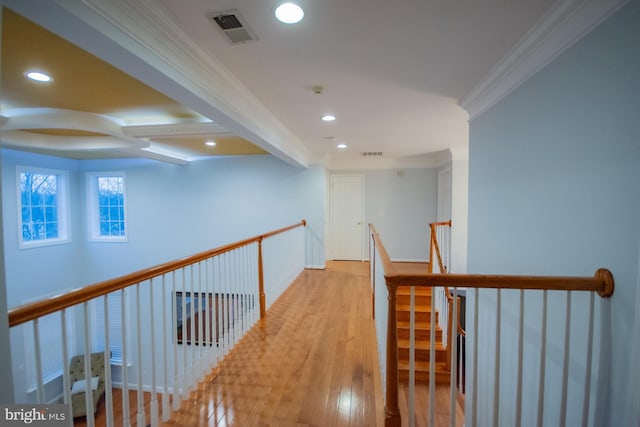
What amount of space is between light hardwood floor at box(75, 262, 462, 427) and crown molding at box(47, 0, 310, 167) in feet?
7.06

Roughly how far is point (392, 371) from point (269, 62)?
7.02 feet

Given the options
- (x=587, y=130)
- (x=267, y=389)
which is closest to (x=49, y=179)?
(x=267, y=389)

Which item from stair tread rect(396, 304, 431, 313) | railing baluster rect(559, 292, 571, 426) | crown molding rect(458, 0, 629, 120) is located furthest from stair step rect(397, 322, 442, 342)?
crown molding rect(458, 0, 629, 120)

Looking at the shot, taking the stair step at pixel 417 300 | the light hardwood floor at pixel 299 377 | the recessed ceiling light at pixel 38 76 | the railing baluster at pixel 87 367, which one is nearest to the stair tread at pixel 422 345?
the stair step at pixel 417 300

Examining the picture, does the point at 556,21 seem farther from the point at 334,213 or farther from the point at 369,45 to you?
the point at 334,213

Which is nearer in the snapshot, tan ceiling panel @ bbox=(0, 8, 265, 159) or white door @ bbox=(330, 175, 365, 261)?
tan ceiling panel @ bbox=(0, 8, 265, 159)

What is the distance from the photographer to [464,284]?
143 cm

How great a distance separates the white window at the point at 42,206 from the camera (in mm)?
5371

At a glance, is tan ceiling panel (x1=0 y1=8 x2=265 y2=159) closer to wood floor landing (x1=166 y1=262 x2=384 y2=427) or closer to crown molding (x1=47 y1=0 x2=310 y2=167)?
crown molding (x1=47 y1=0 x2=310 y2=167)

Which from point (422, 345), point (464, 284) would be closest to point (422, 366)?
point (422, 345)

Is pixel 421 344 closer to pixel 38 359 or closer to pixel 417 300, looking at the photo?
pixel 417 300

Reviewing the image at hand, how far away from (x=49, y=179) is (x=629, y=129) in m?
8.49

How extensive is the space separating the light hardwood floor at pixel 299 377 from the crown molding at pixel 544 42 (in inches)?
97.9

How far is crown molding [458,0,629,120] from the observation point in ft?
4.53
